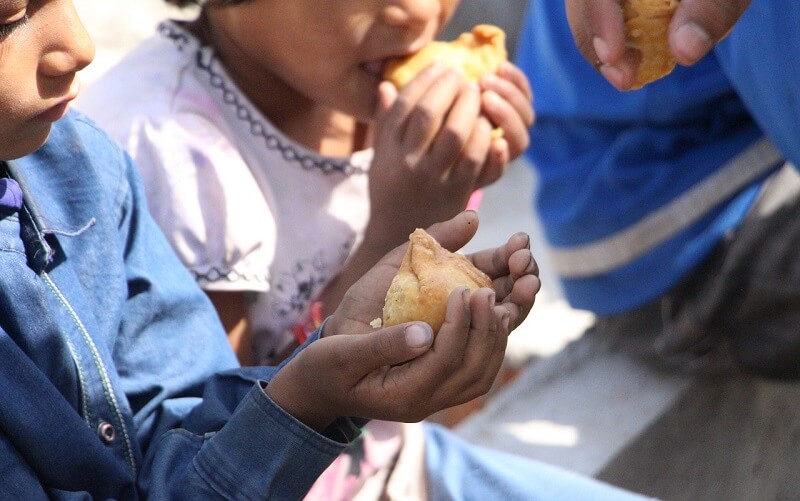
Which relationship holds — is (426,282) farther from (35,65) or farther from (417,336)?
(35,65)

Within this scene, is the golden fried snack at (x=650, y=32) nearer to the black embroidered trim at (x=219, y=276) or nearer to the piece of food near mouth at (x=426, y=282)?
the piece of food near mouth at (x=426, y=282)

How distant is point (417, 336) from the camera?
3.39 ft

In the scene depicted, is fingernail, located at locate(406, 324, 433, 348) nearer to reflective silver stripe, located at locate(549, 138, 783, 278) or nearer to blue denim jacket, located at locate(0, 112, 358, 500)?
blue denim jacket, located at locate(0, 112, 358, 500)

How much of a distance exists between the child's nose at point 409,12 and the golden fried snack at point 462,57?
0.07 metres

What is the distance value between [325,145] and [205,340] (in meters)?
0.61

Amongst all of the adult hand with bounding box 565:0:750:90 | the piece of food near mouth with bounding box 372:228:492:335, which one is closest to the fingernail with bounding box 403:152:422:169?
the adult hand with bounding box 565:0:750:90

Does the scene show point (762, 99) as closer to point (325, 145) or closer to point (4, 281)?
point (325, 145)

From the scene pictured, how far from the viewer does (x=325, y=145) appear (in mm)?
1957

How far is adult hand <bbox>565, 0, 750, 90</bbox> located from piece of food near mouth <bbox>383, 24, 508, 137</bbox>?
37 centimetres

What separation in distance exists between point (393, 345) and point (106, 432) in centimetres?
43

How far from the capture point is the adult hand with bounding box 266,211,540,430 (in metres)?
1.04

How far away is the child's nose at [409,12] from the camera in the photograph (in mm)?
1682

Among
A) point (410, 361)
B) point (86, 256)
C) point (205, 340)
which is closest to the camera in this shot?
point (410, 361)

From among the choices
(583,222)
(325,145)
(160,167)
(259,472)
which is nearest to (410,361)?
(259,472)
